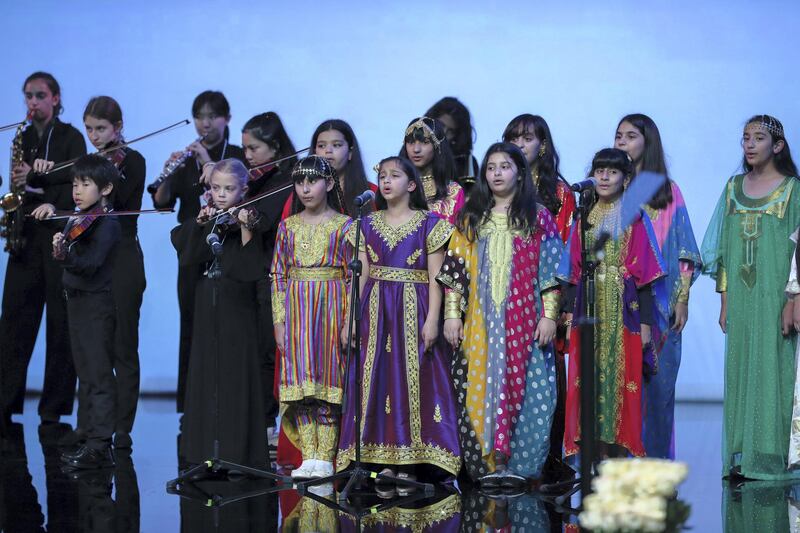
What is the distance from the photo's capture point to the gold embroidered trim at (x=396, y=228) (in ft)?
15.1

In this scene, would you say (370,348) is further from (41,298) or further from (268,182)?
(41,298)

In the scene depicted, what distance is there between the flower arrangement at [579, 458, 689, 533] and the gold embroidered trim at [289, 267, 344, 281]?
2.45 m

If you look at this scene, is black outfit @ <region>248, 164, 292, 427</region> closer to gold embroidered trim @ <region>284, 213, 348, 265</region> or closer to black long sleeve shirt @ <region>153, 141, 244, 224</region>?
gold embroidered trim @ <region>284, 213, 348, 265</region>

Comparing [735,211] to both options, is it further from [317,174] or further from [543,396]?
[317,174]

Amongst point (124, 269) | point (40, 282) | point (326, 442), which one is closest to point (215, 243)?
point (326, 442)

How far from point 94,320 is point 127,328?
431 mm

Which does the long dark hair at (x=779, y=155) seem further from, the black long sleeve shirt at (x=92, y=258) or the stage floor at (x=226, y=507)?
→ the black long sleeve shirt at (x=92, y=258)

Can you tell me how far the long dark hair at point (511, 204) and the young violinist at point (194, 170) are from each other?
1746 millimetres

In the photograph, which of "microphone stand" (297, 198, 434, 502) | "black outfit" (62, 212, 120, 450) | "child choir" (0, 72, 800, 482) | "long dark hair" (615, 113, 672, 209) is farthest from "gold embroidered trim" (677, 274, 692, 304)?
"black outfit" (62, 212, 120, 450)

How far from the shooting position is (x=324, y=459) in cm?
472

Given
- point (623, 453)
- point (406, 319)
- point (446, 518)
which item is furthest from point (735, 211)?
point (446, 518)

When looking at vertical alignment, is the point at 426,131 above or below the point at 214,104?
below

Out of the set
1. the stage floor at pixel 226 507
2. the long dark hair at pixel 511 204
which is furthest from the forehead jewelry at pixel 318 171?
the stage floor at pixel 226 507

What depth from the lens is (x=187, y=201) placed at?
620 centimetres
